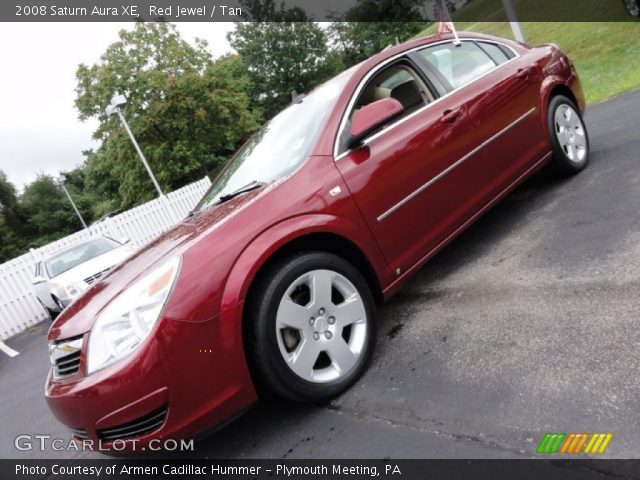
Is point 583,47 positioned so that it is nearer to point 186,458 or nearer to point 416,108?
point 416,108

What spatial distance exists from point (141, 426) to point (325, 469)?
0.84 m

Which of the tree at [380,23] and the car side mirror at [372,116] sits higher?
the tree at [380,23]

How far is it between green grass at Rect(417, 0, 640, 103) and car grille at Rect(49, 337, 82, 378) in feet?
30.6

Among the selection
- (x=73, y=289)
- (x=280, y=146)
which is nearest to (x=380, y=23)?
(x=73, y=289)

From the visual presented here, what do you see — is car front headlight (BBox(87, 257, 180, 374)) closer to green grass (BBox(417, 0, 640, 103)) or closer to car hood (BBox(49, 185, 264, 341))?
car hood (BBox(49, 185, 264, 341))

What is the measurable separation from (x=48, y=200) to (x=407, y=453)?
5820 centimetres

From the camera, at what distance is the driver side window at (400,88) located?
3252 millimetres

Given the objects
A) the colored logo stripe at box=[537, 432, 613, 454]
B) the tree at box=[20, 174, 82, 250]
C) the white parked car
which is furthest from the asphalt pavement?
the tree at box=[20, 174, 82, 250]

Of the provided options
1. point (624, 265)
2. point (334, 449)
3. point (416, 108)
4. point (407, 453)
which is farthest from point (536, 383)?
point (416, 108)

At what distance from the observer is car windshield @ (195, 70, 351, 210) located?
9.52 ft

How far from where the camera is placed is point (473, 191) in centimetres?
336

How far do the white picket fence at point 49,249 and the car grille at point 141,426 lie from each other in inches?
330

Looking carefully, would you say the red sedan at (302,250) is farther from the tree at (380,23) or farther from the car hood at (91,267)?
the tree at (380,23)

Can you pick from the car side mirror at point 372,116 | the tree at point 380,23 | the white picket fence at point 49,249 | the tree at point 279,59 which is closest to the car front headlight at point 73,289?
the white picket fence at point 49,249
